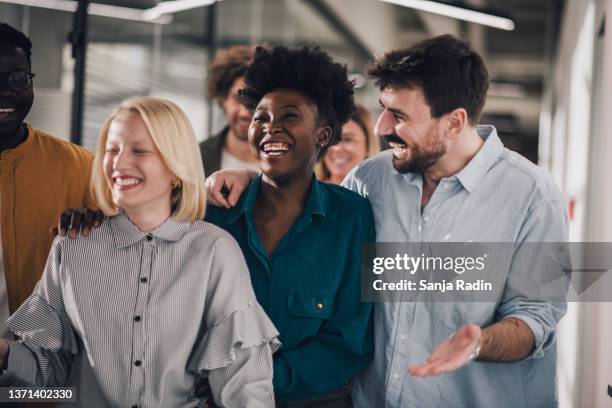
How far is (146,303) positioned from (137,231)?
0.53 ft

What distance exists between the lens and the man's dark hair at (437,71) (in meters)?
2.11

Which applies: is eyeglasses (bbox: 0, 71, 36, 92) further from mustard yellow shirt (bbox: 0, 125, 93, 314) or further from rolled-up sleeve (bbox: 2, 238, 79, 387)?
rolled-up sleeve (bbox: 2, 238, 79, 387)

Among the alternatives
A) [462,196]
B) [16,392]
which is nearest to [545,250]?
[462,196]

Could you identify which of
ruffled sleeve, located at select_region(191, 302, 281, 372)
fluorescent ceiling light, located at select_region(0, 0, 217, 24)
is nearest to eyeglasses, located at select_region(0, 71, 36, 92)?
ruffled sleeve, located at select_region(191, 302, 281, 372)

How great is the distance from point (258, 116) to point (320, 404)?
0.69m

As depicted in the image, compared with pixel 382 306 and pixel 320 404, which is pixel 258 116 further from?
pixel 320 404

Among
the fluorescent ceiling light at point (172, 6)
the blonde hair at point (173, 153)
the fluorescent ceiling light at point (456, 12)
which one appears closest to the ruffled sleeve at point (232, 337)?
the blonde hair at point (173, 153)

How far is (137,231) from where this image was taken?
179cm

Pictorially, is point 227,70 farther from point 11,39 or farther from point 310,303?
point 310,303

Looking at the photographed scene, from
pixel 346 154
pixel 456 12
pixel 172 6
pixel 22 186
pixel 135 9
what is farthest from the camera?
pixel 135 9

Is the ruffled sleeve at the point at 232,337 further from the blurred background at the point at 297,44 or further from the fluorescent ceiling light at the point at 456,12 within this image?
the fluorescent ceiling light at the point at 456,12

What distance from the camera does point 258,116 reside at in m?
1.99

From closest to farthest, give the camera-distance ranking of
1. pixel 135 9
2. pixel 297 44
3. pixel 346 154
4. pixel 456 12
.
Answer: pixel 346 154, pixel 456 12, pixel 135 9, pixel 297 44

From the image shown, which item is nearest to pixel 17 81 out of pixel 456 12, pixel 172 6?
pixel 456 12
